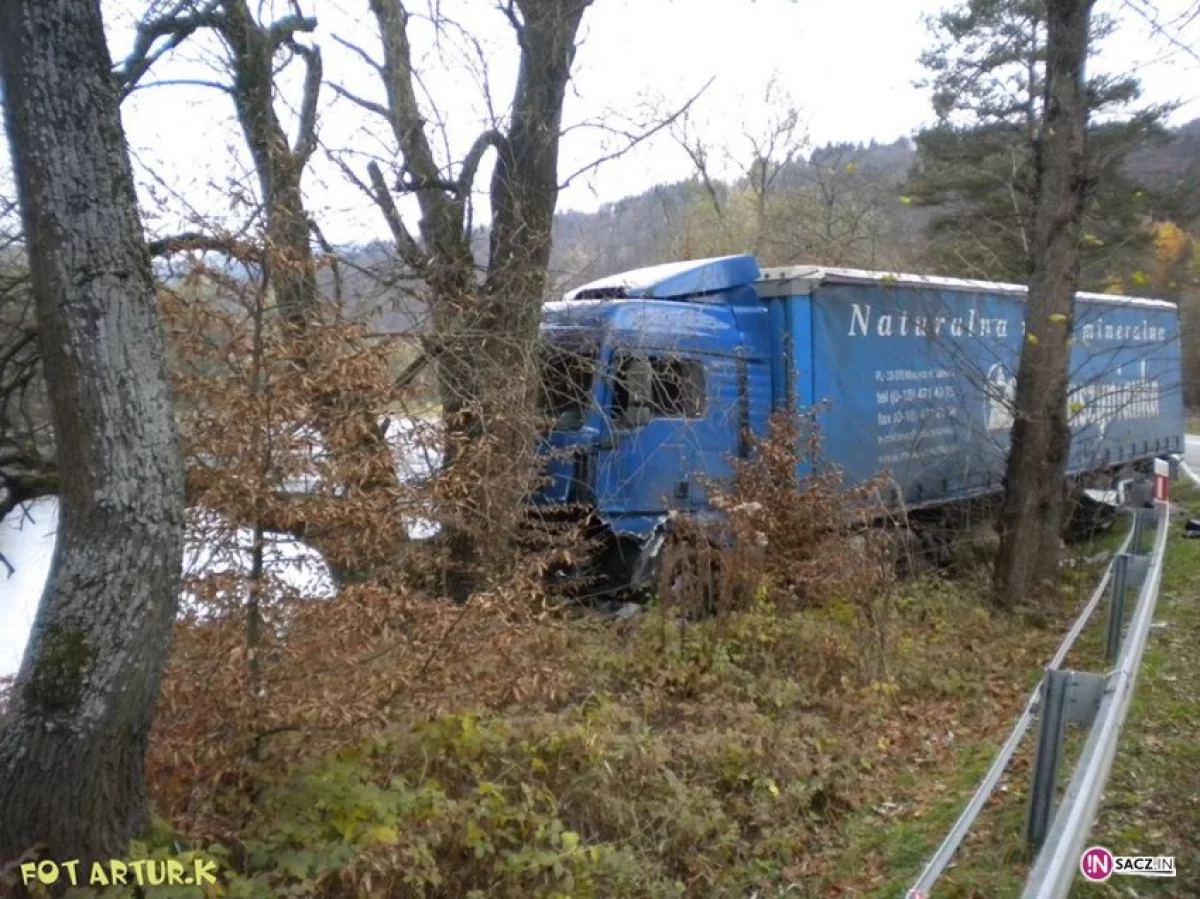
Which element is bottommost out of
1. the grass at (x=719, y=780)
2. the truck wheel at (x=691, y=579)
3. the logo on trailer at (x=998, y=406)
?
the grass at (x=719, y=780)

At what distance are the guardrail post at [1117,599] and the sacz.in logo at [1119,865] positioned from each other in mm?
3243

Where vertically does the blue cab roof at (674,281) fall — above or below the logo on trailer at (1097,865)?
above

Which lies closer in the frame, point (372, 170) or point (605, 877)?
point (605, 877)

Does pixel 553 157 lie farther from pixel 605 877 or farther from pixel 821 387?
pixel 605 877

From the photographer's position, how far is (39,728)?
4070mm

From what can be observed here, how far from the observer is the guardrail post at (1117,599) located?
23.9ft

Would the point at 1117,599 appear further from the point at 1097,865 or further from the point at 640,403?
the point at 640,403

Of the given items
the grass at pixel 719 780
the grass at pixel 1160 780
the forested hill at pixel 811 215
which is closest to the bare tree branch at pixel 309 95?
the forested hill at pixel 811 215

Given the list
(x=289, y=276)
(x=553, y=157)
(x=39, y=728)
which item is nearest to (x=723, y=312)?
(x=553, y=157)

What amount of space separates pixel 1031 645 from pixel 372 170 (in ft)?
22.4

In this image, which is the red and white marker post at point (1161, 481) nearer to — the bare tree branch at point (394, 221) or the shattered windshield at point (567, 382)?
the shattered windshield at point (567, 382)

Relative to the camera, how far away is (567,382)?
9.98 m

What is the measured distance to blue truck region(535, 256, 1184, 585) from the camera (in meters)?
10.0

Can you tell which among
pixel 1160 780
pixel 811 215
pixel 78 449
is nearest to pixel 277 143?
pixel 78 449
